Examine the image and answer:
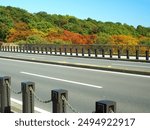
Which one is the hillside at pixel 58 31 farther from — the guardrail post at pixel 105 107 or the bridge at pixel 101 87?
the guardrail post at pixel 105 107

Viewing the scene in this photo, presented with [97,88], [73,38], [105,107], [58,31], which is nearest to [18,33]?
[58,31]

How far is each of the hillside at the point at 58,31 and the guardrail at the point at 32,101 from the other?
185 feet

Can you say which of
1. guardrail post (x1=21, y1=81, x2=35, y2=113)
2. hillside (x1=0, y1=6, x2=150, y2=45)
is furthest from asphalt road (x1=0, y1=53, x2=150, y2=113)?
hillside (x1=0, y1=6, x2=150, y2=45)

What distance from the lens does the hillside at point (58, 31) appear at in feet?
254

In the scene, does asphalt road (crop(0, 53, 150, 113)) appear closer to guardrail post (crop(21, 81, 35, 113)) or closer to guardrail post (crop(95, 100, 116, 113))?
guardrail post (crop(21, 81, 35, 113))

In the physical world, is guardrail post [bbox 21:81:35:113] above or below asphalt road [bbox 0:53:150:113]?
above

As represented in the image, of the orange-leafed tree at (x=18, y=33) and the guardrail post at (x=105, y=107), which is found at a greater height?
the orange-leafed tree at (x=18, y=33)

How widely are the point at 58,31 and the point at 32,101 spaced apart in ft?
268

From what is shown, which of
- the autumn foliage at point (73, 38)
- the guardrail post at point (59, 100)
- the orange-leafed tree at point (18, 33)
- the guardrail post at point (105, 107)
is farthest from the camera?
the orange-leafed tree at point (18, 33)

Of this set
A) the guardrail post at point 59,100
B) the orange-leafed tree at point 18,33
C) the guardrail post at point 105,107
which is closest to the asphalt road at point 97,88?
the guardrail post at point 59,100

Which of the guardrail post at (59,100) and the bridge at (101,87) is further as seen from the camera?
the bridge at (101,87)

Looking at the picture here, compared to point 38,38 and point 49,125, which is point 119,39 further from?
point 49,125

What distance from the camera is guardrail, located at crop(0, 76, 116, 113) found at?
6116 millimetres

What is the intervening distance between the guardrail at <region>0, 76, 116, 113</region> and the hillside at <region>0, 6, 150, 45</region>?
56.4 metres
